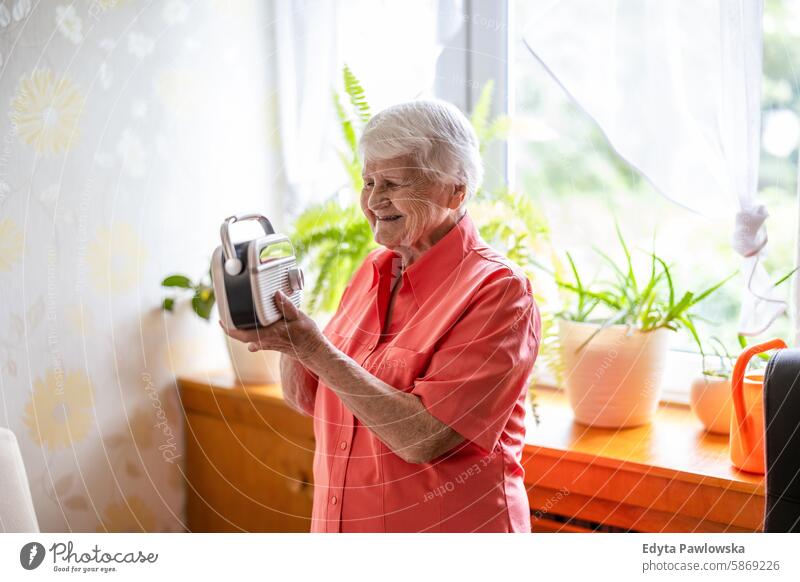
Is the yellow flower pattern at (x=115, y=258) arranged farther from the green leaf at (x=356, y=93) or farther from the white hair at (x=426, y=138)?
the white hair at (x=426, y=138)

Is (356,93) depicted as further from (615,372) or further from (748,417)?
(748,417)

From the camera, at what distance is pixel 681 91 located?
1438mm

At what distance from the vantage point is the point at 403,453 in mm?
1067

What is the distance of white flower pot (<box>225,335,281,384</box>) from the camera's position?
1830 millimetres

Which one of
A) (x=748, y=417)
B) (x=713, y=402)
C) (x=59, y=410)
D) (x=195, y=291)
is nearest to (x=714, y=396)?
(x=713, y=402)

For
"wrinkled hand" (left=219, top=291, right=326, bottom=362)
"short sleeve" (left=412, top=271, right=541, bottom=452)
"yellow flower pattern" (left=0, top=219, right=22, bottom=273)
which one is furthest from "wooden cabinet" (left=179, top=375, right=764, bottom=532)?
A: "wrinkled hand" (left=219, top=291, right=326, bottom=362)

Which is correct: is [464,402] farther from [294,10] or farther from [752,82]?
[294,10]

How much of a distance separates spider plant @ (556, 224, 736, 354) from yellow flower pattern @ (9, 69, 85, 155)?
95 centimetres

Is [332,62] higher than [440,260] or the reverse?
higher

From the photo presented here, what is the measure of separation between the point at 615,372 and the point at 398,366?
22.0 inches

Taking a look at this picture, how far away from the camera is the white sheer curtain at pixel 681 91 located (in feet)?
4.48

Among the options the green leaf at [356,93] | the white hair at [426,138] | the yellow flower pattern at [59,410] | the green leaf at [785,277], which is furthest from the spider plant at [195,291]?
the green leaf at [785,277]

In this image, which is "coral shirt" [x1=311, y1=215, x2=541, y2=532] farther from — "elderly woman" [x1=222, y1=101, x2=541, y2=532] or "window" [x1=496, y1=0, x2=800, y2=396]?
"window" [x1=496, y1=0, x2=800, y2=396]
